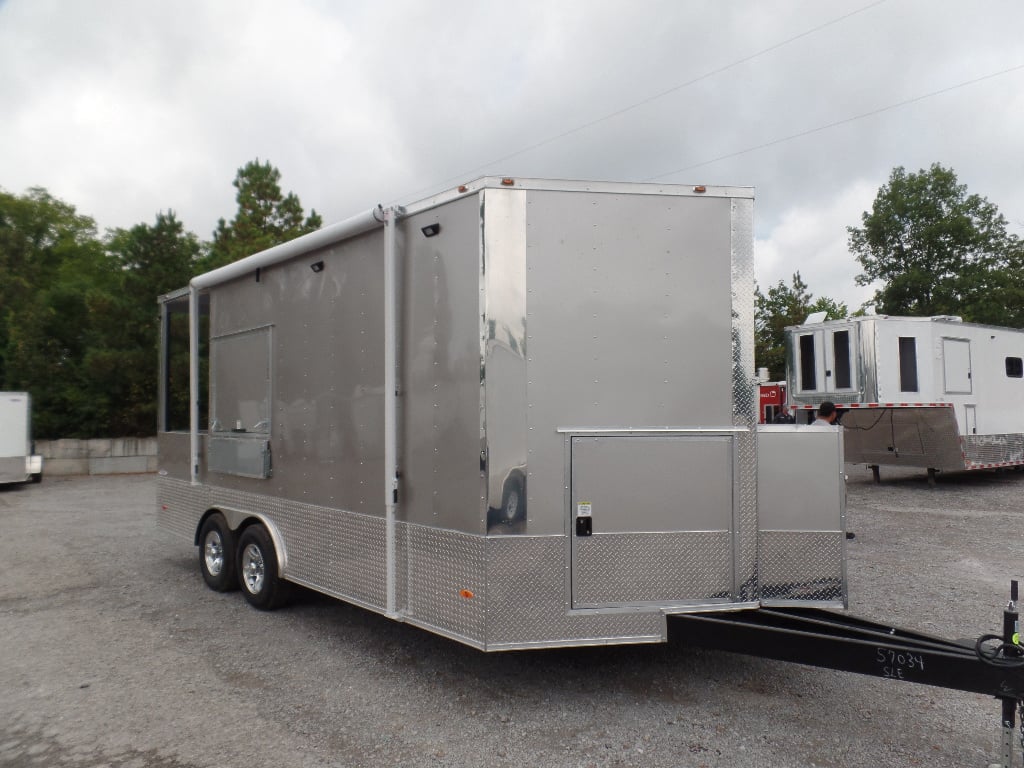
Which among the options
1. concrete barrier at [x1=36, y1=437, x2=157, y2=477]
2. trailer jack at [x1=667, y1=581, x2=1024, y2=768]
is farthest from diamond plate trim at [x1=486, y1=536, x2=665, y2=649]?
concrete barrier at [x1=36, y1=437, x2=157, y2=477]

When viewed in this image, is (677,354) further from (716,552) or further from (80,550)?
(80,550)

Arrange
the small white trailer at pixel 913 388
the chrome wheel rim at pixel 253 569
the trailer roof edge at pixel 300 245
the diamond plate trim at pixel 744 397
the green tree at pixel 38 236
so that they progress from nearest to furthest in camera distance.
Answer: the diamond plate trim at pixel 744 397
the trailer roof edge at pixel 300 245
the chrome wheel rim at pixel 253 569
the small white trailer at pixel 913 388
the green tree at pixel 38 236

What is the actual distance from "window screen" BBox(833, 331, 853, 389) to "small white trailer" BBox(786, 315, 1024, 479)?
2 cm

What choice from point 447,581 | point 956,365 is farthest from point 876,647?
point 956,365

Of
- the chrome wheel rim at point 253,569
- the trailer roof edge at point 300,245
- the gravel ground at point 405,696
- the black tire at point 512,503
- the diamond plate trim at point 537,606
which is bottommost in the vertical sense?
the gravel ground at point 405,696

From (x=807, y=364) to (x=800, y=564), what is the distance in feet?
36.1

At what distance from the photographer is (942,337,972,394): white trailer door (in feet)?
44.0

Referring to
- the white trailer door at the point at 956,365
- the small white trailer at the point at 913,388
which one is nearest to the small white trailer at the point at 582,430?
the small white trailer at the point at 913,388

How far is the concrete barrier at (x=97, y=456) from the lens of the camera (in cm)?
1978

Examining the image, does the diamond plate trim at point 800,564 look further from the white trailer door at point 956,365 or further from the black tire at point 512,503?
the white trailer door at point 956,365

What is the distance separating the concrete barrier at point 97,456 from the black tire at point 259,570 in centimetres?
1605

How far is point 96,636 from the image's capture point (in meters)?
5.54

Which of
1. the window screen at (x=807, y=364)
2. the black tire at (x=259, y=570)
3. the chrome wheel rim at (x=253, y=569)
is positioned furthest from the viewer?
the window screen at (x=807, y=364)

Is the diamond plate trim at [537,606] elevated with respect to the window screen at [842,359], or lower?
lower
